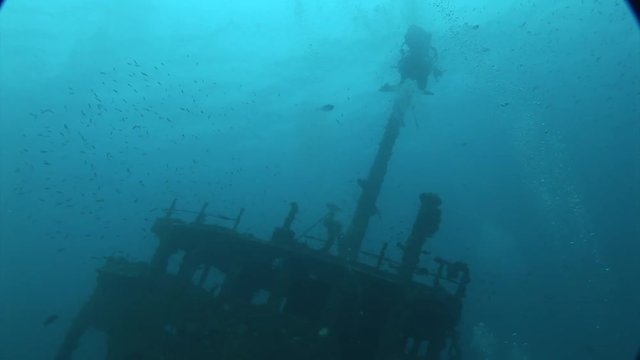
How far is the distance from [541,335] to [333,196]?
2933 inches

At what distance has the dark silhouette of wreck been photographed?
1547 cm

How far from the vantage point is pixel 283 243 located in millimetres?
17016

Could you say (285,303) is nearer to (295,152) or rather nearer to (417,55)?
(417,55)

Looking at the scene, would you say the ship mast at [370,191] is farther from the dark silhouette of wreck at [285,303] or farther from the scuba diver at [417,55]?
the dark silhouette of wreck at [285,303]

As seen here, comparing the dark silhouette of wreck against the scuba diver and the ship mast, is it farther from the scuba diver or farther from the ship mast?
the scuba diver

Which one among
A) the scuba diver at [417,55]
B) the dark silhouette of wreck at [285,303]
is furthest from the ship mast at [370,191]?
the dark silhouette of wreck at [285,303]

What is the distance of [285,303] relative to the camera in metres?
17.3

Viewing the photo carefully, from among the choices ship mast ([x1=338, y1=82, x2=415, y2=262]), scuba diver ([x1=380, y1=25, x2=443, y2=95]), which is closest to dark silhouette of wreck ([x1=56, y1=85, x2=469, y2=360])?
ship mast ([x1=338, y1=82, x2=415, y2=262])

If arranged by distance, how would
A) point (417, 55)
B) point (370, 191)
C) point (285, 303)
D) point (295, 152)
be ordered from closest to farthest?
point (285, 303) < point (370, 191) < point (417, 55) < point (295, 152)

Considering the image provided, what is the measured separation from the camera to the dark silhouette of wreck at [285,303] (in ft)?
50.8

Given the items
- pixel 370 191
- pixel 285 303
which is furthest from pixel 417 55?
pixel 285 303

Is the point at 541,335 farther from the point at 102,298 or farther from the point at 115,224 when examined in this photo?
the point at 102,298

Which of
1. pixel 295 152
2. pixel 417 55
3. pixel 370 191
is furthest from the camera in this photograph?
pixel 295 152

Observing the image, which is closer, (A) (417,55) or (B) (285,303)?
(B) (285,303)
